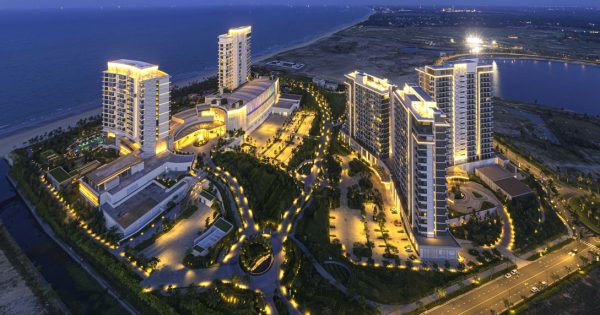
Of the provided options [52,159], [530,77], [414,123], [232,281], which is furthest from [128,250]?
[530,77]

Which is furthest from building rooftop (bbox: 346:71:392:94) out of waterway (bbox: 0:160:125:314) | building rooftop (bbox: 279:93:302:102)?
waterway (bbox: 0:160:125:314)

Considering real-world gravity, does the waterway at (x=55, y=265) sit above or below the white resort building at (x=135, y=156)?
below

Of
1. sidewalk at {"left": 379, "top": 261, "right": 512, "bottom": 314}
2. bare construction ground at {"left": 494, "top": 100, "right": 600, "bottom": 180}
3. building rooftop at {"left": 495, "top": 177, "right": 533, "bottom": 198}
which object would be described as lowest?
sidewalk at {"left": 379, "top": 261, "right": 512, "bottom": 314}

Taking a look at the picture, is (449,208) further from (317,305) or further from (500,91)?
(500,91)

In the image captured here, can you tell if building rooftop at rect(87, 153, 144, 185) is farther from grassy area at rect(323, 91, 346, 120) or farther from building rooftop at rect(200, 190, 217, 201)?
grassy area at rect(323, 91, 346, 120)

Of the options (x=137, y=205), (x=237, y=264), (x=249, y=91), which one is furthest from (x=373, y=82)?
(x=137, y=205)

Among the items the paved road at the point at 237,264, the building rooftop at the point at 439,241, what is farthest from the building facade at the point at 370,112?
the building rooftop at the point at 439,241

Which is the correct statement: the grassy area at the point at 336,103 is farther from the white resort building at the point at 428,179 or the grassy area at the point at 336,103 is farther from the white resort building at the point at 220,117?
the white resort building at the point at 428,179

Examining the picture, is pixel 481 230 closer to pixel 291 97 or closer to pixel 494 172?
pixel 494 172
